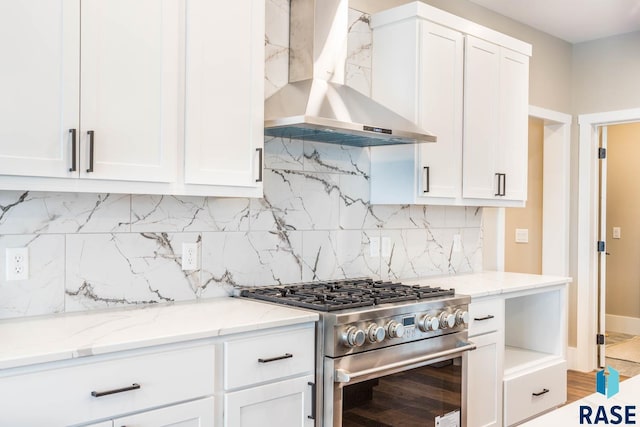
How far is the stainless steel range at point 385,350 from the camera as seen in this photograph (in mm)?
2371

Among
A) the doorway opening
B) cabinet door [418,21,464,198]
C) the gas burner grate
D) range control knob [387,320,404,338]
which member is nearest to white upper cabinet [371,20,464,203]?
cabinet door [418,21,464,198]

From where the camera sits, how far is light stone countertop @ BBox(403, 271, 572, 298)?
129 inches

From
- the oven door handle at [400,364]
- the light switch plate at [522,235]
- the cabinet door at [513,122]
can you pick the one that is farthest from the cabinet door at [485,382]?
the light switch plate at [522,235]

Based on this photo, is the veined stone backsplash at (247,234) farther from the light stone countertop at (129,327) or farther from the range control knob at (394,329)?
the range control knob at (394,329)

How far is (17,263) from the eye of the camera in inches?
87.0

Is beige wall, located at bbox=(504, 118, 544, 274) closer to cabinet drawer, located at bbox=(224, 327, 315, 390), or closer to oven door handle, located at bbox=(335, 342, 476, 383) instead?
oven door handle, located at bbox=(335, 342, 476, 383)

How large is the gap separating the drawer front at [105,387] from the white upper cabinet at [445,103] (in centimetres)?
172

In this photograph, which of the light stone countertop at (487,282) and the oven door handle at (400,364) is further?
the light stone countertop at (487,282)

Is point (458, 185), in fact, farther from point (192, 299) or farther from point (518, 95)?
point (192, 299)

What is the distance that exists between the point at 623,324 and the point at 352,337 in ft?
17.8

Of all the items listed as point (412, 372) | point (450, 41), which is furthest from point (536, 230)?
point (412, 372)

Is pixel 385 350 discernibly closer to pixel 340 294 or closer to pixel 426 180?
pixel 340 294

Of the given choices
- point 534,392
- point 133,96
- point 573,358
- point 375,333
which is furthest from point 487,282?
point 133,96

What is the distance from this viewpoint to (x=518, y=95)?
3932 mm
